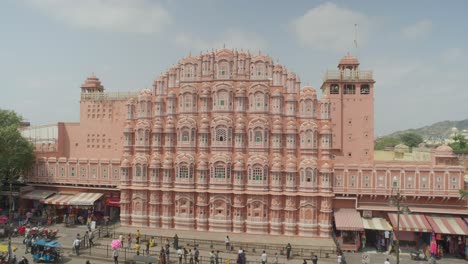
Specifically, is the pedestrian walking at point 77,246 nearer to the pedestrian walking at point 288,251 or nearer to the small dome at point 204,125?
Result: the small dome at point 204,125

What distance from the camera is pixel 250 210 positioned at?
32156 millimetres

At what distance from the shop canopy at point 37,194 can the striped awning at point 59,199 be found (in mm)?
718

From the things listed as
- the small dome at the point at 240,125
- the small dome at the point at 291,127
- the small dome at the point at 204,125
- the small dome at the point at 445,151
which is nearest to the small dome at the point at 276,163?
the small dome at the point at 291,127

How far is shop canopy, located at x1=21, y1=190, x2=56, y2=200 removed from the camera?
1444 inches

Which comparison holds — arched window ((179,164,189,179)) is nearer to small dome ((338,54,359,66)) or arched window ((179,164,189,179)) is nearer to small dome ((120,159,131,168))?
small dome ((120,159,131,168))

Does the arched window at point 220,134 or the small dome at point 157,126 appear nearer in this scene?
the arched window at point 220,134

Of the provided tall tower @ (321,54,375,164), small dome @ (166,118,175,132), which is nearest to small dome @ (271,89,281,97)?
tall tower @ (321,54,375,164)

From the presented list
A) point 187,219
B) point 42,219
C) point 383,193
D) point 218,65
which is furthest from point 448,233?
point 42,219

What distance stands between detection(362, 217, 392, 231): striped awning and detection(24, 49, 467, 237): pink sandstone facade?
1.12m

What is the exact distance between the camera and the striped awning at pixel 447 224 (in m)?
27.6

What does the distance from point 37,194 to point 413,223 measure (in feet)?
120

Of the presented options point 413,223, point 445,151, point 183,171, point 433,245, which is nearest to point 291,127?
point 183,171

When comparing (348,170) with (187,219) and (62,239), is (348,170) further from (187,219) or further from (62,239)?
(62,239)

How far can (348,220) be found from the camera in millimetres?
29969
